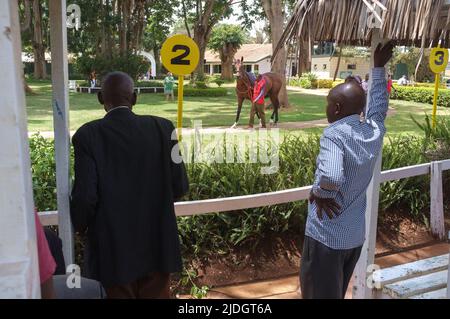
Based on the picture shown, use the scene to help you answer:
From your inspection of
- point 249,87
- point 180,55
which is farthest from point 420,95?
point 180,55

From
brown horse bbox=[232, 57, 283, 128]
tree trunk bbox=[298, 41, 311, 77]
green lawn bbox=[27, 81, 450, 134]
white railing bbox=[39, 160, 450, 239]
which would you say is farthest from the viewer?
brown horse bbox=[232, 57, 283, 128]

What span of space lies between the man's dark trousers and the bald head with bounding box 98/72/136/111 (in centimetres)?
121

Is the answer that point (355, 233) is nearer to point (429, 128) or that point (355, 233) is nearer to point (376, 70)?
point (376, 70)

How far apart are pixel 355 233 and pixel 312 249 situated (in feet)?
0.78

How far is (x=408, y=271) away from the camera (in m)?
3.13

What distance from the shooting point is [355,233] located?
7.89 feet

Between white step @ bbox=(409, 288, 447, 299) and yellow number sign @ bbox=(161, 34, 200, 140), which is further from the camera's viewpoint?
yellow number sign @ bbox=(161, 34, 200, 140)

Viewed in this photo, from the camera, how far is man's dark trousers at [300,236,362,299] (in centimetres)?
237

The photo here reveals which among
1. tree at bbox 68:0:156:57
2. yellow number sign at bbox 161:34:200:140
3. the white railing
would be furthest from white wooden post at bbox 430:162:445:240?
tree at bbox 68:0:156:57

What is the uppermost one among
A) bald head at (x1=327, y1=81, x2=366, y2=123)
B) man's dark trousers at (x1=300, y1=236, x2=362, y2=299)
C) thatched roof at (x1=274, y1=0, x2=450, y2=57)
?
thatched roof at (x1=274, y1=0, x2=450, y2=57)

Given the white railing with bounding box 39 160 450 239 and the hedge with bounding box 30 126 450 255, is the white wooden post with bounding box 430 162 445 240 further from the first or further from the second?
the hedge with bounding box 30 126 450 255

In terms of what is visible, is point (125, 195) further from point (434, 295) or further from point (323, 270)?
point (434, 295)
